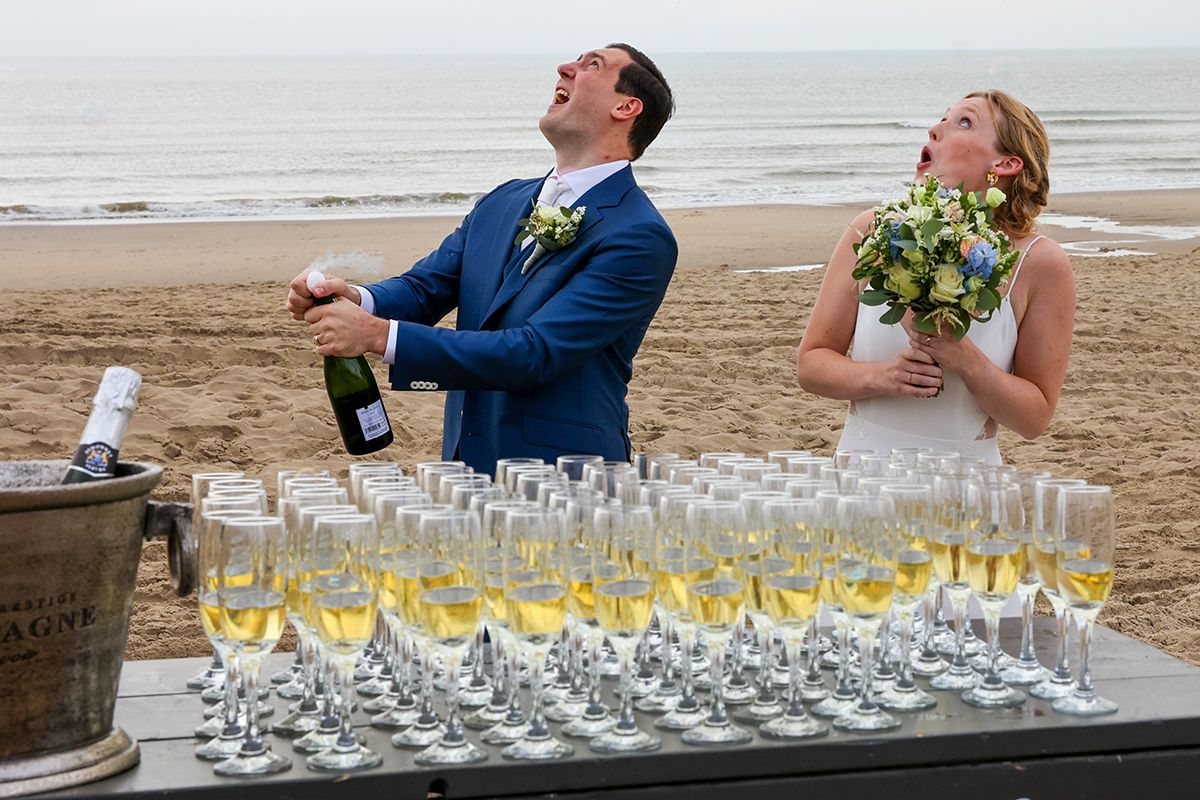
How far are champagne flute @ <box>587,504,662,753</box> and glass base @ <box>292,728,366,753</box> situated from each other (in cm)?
46

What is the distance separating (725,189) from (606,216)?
28.5m

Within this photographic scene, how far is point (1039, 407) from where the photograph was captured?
4.63m

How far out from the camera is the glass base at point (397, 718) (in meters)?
2.62

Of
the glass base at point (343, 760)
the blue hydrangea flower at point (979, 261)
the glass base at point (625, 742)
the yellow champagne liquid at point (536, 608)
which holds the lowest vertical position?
the glass base at point (343, 760)

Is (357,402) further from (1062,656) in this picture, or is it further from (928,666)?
(1062,656)

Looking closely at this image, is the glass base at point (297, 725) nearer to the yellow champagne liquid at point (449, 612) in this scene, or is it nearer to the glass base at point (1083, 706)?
the yellow champagne liquid at point (449, 612)

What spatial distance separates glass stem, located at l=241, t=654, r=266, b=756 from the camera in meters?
2.46

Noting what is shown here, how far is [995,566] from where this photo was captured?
276 centimetres

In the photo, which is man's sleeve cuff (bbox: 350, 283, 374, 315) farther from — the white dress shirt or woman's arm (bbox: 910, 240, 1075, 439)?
woman's arm (bbox: 910, 240, 1075, 439)

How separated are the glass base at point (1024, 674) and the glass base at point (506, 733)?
39.5 inches

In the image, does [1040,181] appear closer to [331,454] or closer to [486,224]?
[486,224]

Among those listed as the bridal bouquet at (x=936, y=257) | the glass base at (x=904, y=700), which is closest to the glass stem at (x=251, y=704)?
the glass base at (x=904, y=700)

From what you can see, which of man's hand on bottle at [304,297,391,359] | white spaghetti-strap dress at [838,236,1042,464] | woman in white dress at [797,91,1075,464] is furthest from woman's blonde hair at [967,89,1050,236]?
man's hand on bottle at [304,297,391,359]

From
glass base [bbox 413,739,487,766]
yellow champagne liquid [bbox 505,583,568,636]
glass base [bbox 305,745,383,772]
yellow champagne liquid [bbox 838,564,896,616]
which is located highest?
yellow champagne liquid [bbox 838,564,896,616]
